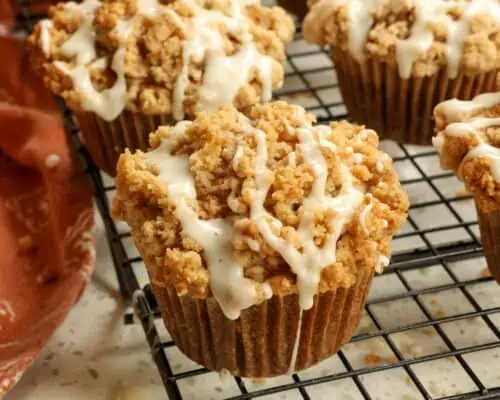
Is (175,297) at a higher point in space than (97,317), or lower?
higher

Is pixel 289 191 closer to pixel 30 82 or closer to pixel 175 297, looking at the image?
pixel 175 297

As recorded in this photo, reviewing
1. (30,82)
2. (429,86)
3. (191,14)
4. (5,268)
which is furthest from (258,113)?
(30,82)

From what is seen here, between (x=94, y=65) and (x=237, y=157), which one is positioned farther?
(x=94, y=65)

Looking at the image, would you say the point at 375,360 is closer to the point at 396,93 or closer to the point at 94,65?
the point at 396,93

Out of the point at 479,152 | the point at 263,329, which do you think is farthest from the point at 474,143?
the point at 263,329

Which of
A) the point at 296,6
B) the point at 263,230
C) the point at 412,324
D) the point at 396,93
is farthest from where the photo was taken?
the point at 296,6

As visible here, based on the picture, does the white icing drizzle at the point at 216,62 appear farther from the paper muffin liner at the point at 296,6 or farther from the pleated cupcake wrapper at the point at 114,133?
the paper muffin liner at the point at 296,6

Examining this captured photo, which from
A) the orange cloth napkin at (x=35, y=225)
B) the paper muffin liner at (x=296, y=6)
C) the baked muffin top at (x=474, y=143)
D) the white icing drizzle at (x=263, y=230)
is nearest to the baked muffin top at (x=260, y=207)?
the white icing drizzle at (x=263, y=230)
